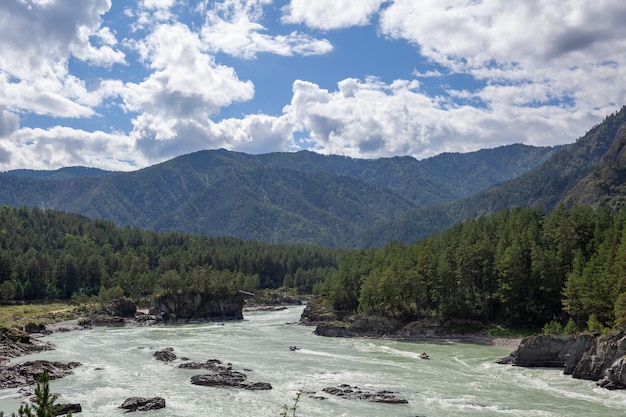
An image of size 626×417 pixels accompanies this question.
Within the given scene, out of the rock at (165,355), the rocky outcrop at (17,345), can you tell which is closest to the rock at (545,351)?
the rock at (165,355)

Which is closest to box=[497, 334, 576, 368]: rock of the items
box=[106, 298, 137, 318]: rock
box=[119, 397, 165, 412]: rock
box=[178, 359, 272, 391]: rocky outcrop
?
box=[178, 359, 272, 391]: rocky outcrop

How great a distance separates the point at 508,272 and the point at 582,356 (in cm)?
3994

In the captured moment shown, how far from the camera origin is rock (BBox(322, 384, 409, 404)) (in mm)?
62569

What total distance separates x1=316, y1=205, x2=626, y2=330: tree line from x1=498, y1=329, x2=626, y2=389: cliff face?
1318 centimetres

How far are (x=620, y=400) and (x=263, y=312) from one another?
145m

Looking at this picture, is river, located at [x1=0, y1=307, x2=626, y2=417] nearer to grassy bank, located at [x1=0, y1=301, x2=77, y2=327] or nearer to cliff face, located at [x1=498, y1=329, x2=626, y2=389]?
cliff face, located at [x1=498, y1=329, x2=626, y2=389]

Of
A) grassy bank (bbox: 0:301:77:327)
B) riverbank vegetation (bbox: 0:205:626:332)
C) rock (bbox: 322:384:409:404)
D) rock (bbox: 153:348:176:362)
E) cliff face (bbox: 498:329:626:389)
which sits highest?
riverbank vegetation (bbox: 0:205:626:332)

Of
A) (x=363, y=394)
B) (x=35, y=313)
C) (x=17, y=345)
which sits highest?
(x=363, y=394)

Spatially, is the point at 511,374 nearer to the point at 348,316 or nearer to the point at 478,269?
the point at 478,269

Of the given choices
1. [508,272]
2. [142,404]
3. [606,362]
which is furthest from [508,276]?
[142,404]

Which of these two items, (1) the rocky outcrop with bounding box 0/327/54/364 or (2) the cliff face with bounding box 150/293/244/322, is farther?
(2) the cliff face with bounding box 150/293/244/322

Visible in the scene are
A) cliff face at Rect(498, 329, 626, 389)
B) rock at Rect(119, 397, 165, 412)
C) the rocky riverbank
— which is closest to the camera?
rock at Rect(119, 397, 165, 412)

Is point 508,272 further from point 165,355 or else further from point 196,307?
point 196,307

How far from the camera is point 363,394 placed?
6494 centimetres
